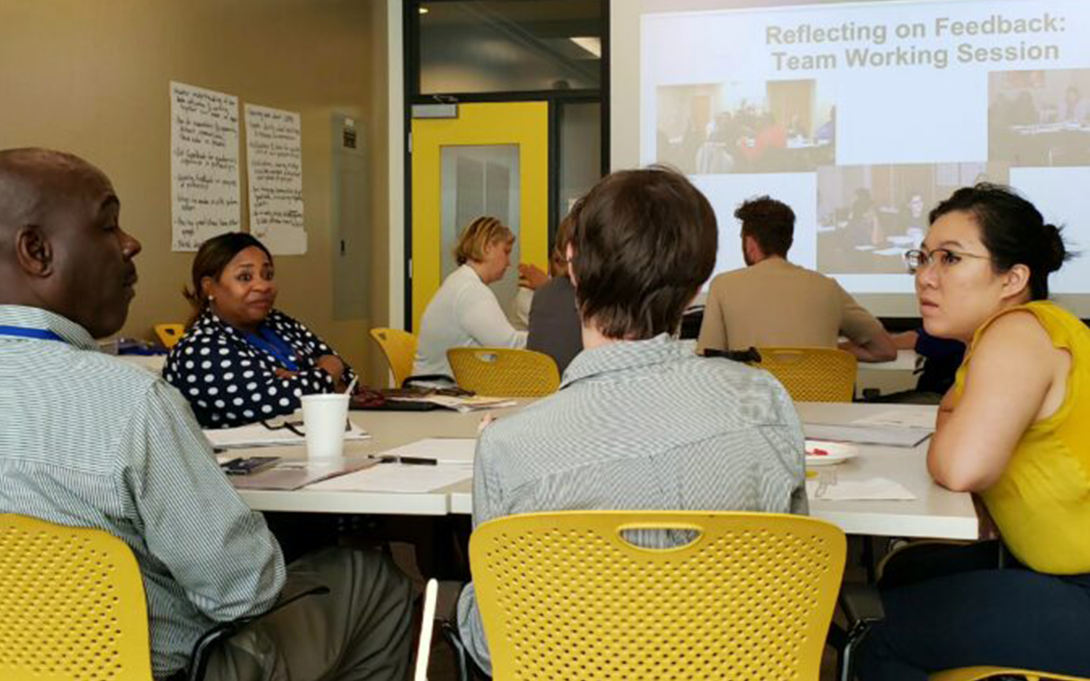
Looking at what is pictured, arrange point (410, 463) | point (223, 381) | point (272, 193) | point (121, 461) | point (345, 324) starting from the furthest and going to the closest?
point (345, 324) < point (272, 193) < point (223, 381) < point (410, 463) < point (121, 461)

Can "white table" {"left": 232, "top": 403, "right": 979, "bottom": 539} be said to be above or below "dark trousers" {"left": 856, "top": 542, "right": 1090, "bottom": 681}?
above

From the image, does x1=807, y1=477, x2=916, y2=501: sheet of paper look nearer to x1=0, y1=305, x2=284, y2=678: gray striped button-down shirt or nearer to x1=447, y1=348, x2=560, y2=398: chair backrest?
x1=0, y1=305, x2=284, y2=678: gray striped button-down shirt

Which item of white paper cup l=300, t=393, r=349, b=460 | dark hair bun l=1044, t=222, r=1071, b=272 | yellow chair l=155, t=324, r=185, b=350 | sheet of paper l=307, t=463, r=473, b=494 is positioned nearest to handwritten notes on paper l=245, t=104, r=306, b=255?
yellow chair l=155, t=324, r=185, b=350

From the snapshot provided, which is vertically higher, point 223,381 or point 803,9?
point 803,9

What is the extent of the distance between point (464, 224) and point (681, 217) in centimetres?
645

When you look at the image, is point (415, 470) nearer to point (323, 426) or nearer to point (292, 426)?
point (323, 426)

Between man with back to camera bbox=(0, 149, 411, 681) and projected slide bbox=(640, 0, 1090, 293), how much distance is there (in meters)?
5.00

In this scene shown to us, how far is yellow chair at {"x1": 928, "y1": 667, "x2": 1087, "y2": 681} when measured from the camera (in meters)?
1.92

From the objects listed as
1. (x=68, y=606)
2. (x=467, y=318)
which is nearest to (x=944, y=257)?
(x=68, y=606)

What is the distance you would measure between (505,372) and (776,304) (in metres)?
1.11

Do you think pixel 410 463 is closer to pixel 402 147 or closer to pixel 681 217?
pixel 681 217

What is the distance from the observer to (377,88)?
7.93 m

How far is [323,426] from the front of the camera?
2.36 meters

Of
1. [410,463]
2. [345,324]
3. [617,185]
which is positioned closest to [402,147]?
[345,324]
